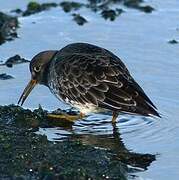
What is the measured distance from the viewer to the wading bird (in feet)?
29.5

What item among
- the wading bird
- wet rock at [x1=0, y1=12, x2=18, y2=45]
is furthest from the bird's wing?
wet rock at [x1=0, y1=12, x2=18, y2=45]

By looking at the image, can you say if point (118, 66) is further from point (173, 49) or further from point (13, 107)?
point (173, 49)

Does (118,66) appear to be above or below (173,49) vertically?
above

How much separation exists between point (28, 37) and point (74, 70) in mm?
2596

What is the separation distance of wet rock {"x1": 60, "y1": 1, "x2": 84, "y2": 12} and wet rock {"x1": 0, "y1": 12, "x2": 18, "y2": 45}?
95 centimetres

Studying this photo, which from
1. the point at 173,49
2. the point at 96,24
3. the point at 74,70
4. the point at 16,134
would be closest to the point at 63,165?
the point at 16,134

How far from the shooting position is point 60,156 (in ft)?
26.4

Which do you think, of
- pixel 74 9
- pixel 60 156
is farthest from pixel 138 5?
pixel 60 156

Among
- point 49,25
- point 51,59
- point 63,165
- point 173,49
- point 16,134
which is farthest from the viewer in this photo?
point 49,25

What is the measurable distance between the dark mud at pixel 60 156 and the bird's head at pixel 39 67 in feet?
2.85

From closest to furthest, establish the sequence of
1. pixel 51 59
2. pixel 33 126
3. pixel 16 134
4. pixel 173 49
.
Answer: pixel 16 134
pixel 33 126
pixel 51 59
pixel 173 49

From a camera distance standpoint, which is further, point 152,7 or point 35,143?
point 152,7

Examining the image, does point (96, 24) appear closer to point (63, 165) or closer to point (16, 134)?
point (16, 134)

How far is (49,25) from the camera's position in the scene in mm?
12297
